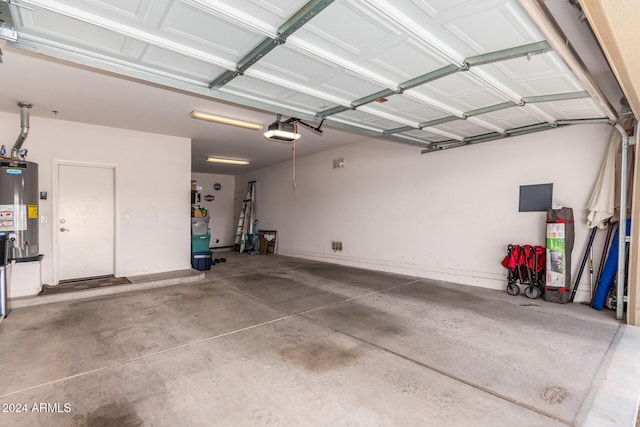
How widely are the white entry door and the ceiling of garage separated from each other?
1408 mm

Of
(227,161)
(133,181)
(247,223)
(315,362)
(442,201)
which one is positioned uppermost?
(227,161)

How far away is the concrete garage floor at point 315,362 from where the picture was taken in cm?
208

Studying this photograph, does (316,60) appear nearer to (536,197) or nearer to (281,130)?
(281,130)

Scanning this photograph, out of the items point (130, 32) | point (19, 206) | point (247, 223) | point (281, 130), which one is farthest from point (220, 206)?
point (130, 32)

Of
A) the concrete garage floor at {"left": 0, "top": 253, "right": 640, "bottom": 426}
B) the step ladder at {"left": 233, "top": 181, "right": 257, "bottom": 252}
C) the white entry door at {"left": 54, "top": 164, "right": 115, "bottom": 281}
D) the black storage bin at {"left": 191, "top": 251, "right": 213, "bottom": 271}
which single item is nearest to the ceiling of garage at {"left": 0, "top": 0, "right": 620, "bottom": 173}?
the white entry door at {"left": 54, "top": 164, "right": 115, "bottom": 281}

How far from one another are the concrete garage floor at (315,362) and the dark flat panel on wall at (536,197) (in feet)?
4.90

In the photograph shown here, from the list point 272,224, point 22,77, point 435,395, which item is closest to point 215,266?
point 272,224

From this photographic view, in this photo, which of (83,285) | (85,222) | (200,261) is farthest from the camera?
(200,261)

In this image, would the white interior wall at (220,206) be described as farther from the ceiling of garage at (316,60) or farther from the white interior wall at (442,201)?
the ceiling of garage at (316,60)

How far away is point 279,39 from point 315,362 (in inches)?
110

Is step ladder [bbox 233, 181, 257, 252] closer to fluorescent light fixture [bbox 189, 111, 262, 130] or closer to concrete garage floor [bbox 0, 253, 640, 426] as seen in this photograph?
fluorescent light fixture [bbox 189, 111, 262, 130]

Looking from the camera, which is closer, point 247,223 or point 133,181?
point 133,181

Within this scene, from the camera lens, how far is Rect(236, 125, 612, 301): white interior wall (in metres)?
4.60

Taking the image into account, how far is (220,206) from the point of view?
12.0m
